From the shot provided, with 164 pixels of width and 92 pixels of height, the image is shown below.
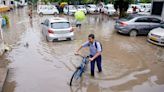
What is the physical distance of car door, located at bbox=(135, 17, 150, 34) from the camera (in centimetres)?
1593

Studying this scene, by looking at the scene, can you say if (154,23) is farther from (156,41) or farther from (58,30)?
(58,30)

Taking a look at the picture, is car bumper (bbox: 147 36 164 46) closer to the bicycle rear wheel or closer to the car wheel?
the car wheel

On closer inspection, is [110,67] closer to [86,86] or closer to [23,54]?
[86,86]

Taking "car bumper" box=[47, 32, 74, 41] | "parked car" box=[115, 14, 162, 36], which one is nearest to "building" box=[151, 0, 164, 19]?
"parked car" box=[115, 14, 162, 36]

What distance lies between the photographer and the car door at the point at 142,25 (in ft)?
52.3

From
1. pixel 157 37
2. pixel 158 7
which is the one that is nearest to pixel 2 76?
pixel 157 37

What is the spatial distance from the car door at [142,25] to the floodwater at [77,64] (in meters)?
1.56

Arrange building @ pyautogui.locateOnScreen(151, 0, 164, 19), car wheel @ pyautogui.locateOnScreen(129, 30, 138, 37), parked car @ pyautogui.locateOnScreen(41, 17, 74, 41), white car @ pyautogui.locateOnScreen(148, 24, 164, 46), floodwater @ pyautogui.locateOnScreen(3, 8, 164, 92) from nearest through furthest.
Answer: floodwater @ pyautogui.locateOnScreen(3, 8, 164, 92) → white car @ pyautogui.locateOnScreen(148, 24, 164, 46) → parked car @ pyautogui.locateOnScreen(41, 17, 74, 41) → car wheel @ pyautogui.locateOnScreen(129, 30, 138, 37) → building @ pyautogui.locateOnScreen(151, 0, 164, 19)

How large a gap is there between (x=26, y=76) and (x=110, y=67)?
3.69 metres

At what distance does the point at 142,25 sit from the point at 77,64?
8193 mm

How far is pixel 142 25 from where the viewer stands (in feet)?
52.4

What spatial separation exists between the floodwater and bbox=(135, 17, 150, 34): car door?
1556 millimetres

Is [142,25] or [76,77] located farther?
[142,25]

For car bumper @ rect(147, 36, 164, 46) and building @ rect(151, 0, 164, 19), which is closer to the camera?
car bumper @ rect(147, 36, 164, 46)
